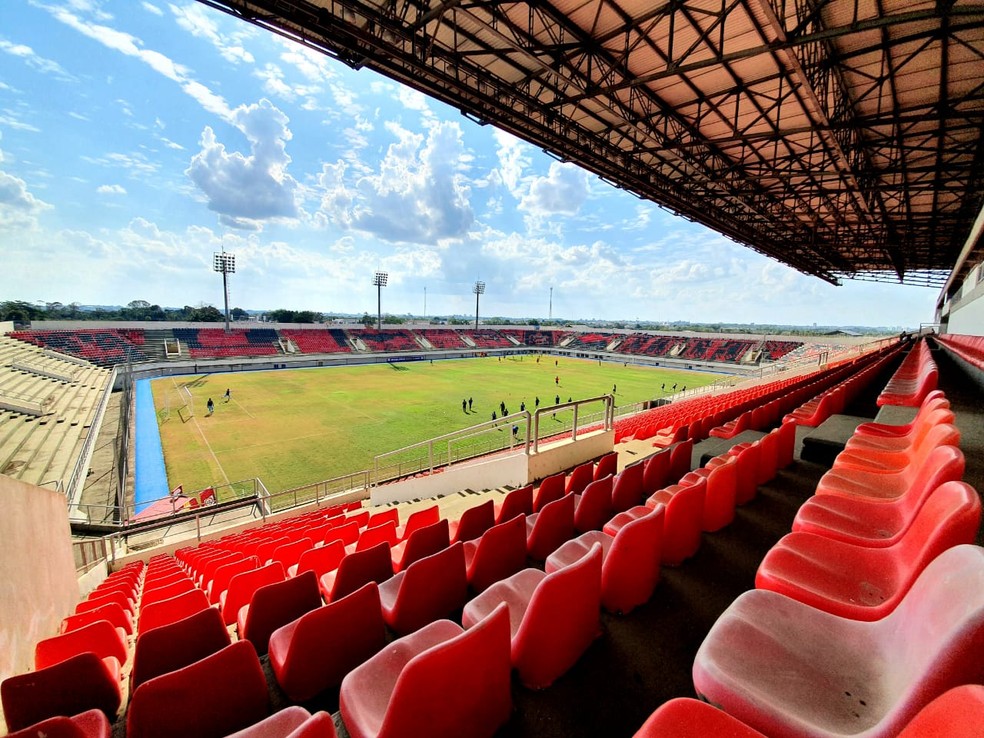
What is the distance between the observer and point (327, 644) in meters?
2.07

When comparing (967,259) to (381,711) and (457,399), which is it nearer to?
(457,399)

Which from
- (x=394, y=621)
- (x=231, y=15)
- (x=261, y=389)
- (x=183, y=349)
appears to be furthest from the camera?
(x=183, y=349)

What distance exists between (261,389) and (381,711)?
32.9 m

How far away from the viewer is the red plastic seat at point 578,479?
15.1ft

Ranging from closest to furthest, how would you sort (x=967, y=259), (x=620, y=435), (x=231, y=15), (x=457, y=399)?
(x=231, y=15), (x=620, y=435), (x=967, y=259), (x=457, y=399)

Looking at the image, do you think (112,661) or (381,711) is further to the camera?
(112,661)

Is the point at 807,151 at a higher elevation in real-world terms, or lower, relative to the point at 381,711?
higher

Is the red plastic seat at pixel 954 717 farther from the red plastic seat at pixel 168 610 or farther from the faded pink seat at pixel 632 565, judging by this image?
the red plastic seat at pixel 168 610

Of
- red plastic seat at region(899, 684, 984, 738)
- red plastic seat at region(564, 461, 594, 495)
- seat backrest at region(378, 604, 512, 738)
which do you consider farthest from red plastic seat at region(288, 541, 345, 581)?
red plastic seat at region(899, 684, 984, 738)

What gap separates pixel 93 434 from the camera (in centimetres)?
1689

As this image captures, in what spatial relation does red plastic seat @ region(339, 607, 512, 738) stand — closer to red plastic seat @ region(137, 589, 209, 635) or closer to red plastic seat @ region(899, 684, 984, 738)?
red plastic seat @ region(899, 684, 984, 738)

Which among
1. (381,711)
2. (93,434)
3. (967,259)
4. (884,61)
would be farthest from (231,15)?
(967,259)

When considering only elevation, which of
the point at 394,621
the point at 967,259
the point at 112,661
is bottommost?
the point at 112,661

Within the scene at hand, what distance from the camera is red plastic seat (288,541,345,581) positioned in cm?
386
